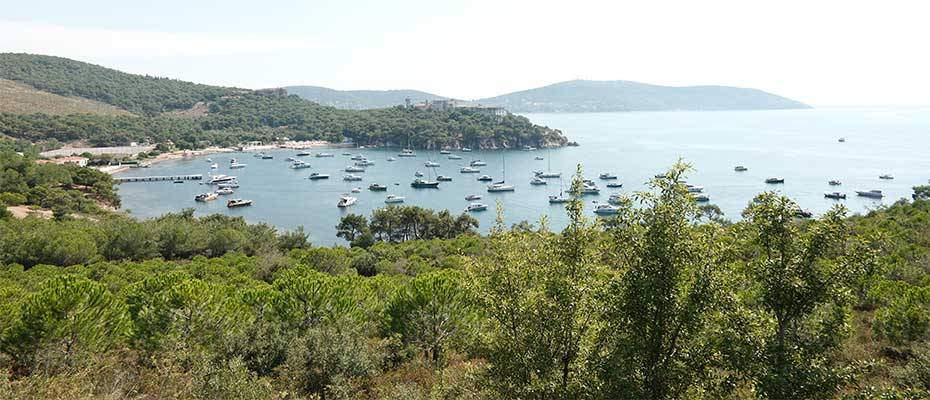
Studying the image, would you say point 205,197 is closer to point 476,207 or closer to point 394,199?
point 394,199

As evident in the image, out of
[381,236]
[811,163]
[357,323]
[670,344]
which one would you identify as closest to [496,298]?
[670,344]

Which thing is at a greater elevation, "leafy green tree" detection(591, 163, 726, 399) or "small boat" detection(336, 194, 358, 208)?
"leafy green tree" detection(591, 163, 726, 399)

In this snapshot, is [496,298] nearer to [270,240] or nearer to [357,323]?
[357,323]

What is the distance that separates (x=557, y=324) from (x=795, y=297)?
2.63 metres

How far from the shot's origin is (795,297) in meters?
5.84

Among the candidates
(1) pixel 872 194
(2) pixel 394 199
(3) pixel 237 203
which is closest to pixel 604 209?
(2) pixel 394 199

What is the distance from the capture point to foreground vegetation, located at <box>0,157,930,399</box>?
5.93 meters

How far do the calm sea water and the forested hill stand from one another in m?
8.60

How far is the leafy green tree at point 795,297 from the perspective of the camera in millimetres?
5703

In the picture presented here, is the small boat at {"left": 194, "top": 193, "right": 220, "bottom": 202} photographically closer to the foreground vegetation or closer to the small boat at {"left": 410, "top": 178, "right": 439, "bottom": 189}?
the small boat at {"left": 410, "top": 178, "right": 439, "bottom": 189}

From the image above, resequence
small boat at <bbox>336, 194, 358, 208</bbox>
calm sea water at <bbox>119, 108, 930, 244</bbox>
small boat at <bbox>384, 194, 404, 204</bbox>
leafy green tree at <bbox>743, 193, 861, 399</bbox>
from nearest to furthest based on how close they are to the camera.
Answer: leafy green tree at <bbox>743, 193, 861, 399</bbox> → calm sea water at <bbox>119, 108, 930, 244</bbox> → small boat at <bbox>336, 194, 358, 208</bbox> → small boat at <bbox>384, 194, 404, 204</bbox>

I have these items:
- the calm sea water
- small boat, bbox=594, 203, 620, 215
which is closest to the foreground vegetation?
the calm sea water

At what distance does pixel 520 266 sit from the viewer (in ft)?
23.6

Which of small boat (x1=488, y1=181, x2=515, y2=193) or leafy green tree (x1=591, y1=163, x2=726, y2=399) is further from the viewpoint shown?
small boat (x1=488, y1=181, x2=515, y2=193)
